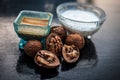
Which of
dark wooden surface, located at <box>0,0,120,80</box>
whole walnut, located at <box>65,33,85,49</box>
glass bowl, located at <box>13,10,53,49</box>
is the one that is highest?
glass bowl, located at <box>13,10,53,49</box>

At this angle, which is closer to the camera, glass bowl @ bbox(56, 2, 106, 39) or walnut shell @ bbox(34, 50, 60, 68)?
walnut shell @ bbox(34, 50, 60, 68)

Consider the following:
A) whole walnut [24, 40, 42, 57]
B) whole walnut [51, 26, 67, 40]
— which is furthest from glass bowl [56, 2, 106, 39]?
whole walnut [24, 40, 42, 57]

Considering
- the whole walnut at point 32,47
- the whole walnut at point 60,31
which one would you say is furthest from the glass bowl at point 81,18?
the whole walnut at point 32,47

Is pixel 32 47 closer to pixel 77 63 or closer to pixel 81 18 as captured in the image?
pixel 77 63

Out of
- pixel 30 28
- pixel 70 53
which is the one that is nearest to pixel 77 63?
pixel 70 53

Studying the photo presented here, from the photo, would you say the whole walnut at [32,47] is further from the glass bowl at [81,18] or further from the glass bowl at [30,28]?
the glass bowl at [81,18]

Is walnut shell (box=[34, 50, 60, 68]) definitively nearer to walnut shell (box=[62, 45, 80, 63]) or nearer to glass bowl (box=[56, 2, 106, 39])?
walnut shell (box=[62, 45, 80, 63])
